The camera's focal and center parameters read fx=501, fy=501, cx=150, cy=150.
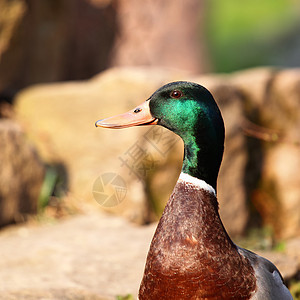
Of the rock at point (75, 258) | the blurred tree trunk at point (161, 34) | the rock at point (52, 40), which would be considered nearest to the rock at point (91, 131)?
the rock at point (75, 258)

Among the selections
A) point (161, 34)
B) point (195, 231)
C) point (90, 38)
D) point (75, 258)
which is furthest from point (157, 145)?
point (161, 34)

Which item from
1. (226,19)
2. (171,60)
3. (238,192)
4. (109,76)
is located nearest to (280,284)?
(238,192)

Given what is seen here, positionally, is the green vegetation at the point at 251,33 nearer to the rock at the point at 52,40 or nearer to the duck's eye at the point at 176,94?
the rock at the point at 52,40

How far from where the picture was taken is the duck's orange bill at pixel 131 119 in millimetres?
1868

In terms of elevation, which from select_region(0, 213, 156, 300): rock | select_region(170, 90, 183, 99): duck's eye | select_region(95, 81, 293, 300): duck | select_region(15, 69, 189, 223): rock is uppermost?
select_region(170, 90, 183, 99): duck's eye

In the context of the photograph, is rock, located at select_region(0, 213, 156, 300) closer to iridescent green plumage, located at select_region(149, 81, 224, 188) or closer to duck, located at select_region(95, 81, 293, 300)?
duck, located at select_region(95, 81, 293, 300)

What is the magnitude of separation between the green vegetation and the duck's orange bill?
13.5 meters

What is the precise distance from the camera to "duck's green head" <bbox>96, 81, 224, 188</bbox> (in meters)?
1.83

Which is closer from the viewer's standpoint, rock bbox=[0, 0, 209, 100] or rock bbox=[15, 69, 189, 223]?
rock bbox=[15, 69, 189, 223]

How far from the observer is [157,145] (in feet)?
14.0

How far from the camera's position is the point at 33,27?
603cm

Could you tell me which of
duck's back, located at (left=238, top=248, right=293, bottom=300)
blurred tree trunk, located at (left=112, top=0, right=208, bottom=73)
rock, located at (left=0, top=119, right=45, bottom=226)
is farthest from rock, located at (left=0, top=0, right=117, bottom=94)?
duck's back, located at (left=238, top=248, right=293, bottom=300)

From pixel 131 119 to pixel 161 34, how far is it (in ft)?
32.8

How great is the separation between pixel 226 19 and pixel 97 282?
15388 mm
